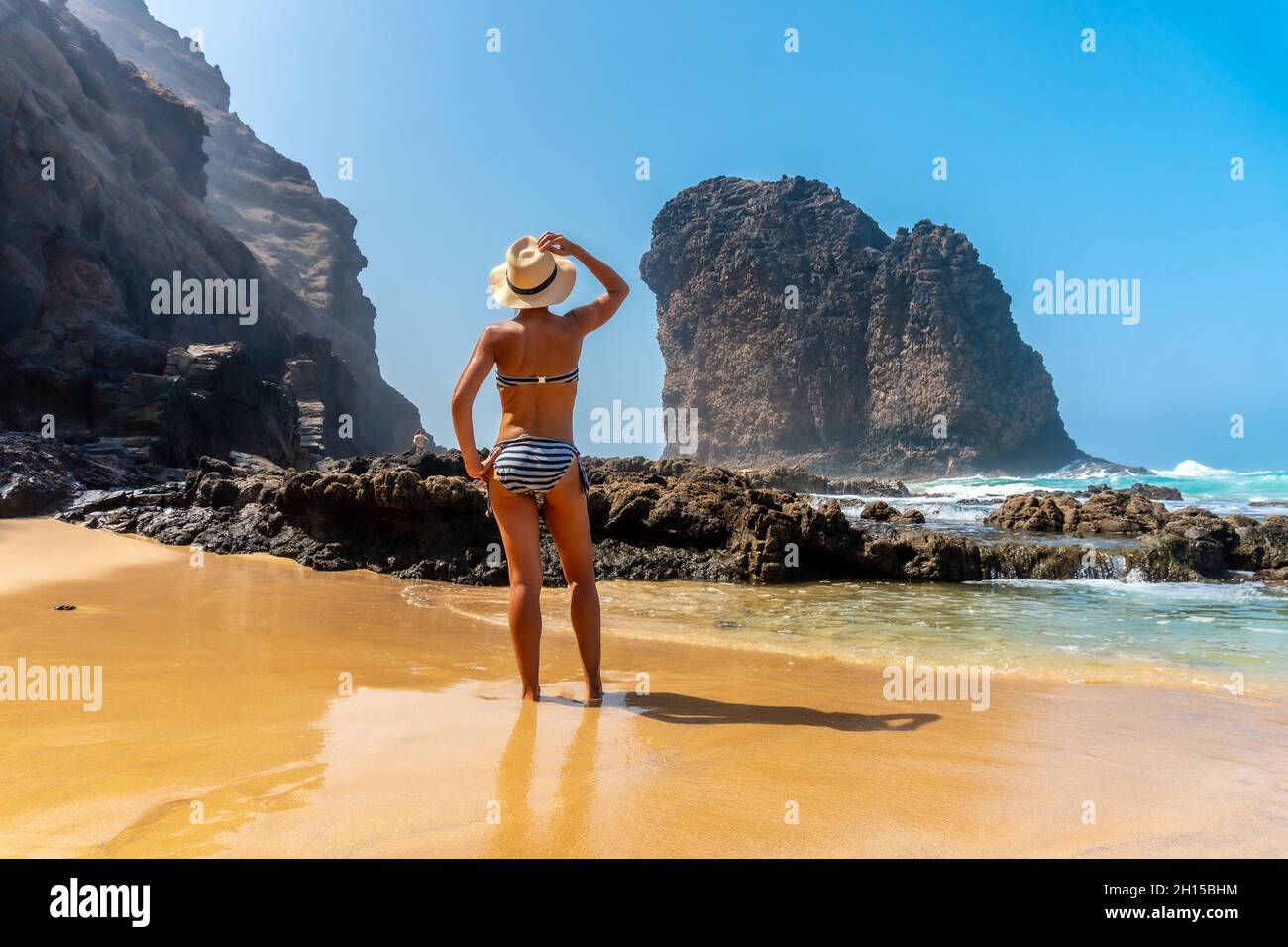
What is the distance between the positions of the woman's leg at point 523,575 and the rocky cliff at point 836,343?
77062 mm

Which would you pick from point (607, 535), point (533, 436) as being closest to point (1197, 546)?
point (607, 535)

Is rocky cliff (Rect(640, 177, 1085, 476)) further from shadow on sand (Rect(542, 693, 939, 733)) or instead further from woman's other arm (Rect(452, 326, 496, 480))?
woman's other arm (Rect(452, 326, 496, 480))

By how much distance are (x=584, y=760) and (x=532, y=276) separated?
1923 mm

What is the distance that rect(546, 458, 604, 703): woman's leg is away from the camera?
3.30m

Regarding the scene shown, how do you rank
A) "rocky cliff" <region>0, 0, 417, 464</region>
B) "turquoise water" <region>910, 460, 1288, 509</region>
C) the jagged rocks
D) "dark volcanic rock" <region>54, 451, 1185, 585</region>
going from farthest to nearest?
"turquoise water" <region>910, 460, 1288, 509</region>
"rocky cliff" <region>0, 0, 417, 464</region>
the jagged rocks
"dark volcanic rock" <region>54, 451, 1185, 585</region>

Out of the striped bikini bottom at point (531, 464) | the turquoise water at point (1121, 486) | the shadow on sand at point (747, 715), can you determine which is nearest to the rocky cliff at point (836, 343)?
the turquoise water at point (1121, 486)

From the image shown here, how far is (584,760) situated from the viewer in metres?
2.37

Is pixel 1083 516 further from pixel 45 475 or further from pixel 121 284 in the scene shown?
pixel 121 284

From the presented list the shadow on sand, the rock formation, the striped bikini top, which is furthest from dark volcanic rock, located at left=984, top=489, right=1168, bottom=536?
the striped bikini top

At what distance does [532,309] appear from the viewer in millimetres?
3377

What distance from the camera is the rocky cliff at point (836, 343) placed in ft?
272

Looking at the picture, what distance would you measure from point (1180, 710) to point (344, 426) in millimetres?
47758

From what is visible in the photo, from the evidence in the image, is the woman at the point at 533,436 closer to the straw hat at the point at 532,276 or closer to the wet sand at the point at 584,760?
the straw hat at the point at 532,276
